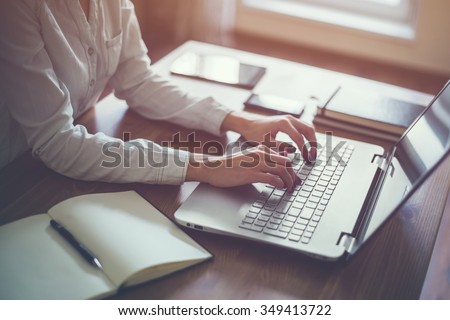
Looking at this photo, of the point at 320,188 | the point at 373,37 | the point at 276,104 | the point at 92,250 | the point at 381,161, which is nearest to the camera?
the point at 92,250

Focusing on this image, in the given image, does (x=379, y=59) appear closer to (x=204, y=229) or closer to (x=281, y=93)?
(x=281, y=93)

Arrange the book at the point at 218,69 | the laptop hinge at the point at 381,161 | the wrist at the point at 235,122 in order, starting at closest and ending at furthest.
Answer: the laptop hinge at the point at 381,161 → the wrist at the point at 235,122 → the book at the point at 218,69

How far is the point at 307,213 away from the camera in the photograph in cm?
109

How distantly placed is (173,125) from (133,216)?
40 centimetres

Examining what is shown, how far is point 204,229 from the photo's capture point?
105 cm

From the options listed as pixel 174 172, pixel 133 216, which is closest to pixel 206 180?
pixel 174 172

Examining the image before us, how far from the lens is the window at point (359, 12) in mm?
2826

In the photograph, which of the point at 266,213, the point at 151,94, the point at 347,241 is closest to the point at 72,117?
the point at 151,94

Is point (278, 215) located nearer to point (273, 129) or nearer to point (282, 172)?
point (282, 172)

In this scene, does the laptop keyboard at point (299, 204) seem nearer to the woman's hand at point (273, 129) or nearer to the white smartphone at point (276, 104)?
the woman's hand at point (273, 129)

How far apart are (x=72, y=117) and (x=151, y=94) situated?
0.81 feet

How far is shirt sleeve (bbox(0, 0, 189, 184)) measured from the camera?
1137 mm

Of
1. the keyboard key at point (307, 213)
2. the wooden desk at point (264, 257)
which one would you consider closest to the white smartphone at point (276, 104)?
the wooden desk at point (264, 257)

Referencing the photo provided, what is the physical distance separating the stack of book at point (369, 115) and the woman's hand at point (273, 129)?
11 centimetres
